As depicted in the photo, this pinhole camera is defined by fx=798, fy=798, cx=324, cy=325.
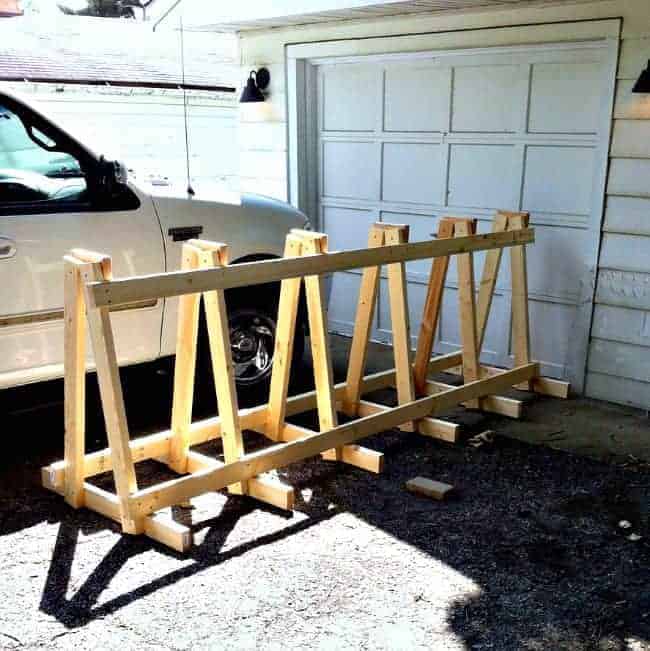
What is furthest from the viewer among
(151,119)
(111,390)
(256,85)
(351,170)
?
(151,119)

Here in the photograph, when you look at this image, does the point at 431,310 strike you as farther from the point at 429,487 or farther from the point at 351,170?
the point at 351,170

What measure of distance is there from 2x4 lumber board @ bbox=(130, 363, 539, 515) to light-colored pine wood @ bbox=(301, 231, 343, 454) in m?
0.11

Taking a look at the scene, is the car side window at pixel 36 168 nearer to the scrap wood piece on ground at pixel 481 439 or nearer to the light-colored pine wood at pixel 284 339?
the light-colored pine wood at pixel 284 339

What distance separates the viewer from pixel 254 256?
205 inches

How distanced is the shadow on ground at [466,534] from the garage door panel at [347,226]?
245 cm

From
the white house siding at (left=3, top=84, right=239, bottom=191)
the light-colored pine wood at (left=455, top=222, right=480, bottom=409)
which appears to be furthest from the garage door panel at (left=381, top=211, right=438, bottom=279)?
the white house siding at (left=3, top=84, right=239, bottom=191)

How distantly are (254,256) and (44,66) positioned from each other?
9559 mm

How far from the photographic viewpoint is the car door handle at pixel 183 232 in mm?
4797

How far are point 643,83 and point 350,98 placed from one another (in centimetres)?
259

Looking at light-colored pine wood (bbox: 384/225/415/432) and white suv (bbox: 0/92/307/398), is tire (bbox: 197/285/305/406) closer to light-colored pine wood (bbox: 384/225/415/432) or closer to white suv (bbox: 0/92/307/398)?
white suv (bbox: 0/92/307/398)

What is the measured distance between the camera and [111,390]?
11.5 ft

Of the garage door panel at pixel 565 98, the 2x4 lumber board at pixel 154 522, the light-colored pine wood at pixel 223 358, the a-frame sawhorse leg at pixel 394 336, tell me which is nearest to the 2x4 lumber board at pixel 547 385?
the a-frame sawhorse leg at pixel 394 336

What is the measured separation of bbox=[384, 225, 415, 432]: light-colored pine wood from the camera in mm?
4582

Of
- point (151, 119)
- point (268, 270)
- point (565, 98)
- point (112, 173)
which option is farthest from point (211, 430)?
point (151, 119)
